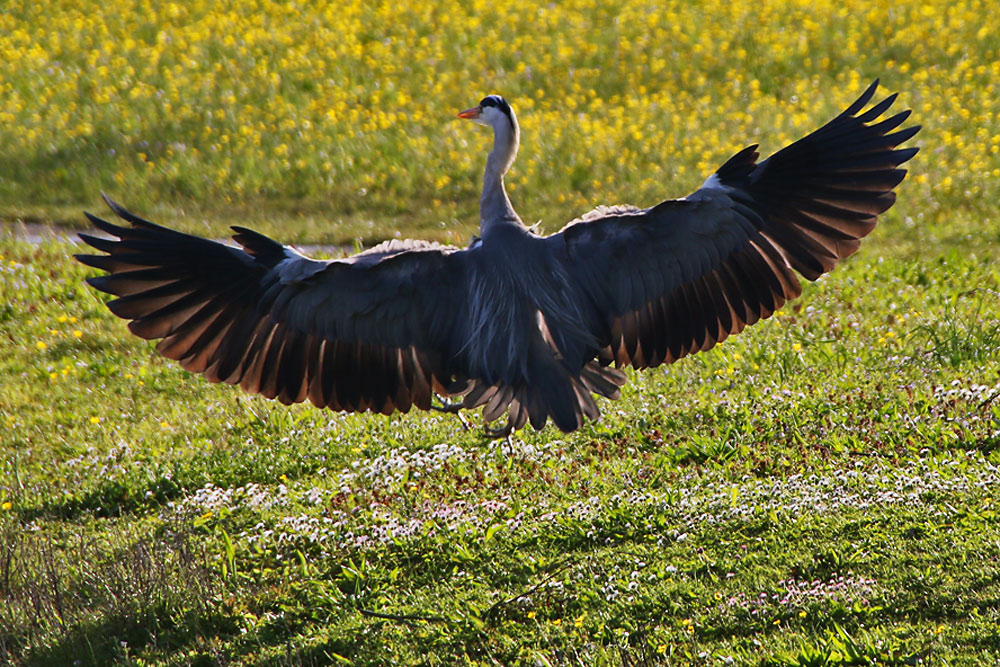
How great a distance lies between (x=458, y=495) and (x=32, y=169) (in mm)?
11732

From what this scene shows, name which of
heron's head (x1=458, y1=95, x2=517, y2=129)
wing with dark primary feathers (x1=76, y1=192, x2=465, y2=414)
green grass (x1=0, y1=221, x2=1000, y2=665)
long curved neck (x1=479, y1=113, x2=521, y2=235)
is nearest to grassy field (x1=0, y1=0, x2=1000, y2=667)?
green grass (x1=0, y1=221, x2=1000, y2=665)

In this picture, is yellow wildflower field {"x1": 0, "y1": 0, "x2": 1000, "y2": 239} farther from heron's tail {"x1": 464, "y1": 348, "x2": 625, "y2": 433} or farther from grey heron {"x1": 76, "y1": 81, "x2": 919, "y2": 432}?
heron's tail {"x1": 464, "y1": 348, "x2": 625, "y2": 433}

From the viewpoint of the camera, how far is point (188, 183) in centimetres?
1694

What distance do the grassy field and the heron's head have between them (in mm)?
2408

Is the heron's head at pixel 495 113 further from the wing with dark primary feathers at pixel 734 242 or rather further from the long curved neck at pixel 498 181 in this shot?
the wing with dark primary feathers at pixel 734 242

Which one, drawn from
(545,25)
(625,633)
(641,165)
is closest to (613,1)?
(545,25)

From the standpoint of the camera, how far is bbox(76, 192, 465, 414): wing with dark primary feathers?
707cm

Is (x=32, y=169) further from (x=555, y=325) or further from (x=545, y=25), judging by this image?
(x=555, y=325)

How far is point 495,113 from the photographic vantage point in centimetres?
791

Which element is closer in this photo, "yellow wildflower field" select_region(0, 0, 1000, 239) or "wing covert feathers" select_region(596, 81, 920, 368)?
Result: "wing covert feathers" select_region(596, 81, 920, 368)

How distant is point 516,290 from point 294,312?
1.36 meters

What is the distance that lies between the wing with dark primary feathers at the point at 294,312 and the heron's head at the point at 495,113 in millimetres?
1108

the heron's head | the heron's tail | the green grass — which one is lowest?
the green grass

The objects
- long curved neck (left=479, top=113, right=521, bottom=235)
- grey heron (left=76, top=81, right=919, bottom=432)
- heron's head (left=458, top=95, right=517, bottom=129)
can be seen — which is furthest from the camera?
heron's head (left=458, top=95, right=517, bottom=129)
